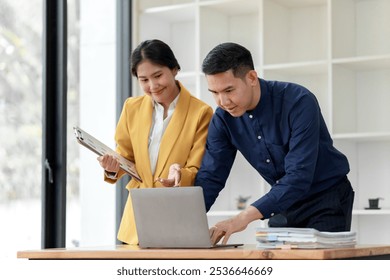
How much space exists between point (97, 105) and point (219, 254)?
2.68 metres

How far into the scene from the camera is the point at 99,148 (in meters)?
2.99

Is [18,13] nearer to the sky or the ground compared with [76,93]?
nearer to the sky

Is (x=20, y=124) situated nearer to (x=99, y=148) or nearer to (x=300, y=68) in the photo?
(x=99, y=148)

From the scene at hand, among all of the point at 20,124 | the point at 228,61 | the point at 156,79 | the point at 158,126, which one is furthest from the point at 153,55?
the point at 20,124

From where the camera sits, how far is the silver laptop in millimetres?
2621

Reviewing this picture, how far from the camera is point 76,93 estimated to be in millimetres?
4699

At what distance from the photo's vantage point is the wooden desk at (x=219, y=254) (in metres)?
2.30

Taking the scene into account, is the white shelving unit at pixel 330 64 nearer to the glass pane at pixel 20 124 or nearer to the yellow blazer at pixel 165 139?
the glass pane at pixel 20 124

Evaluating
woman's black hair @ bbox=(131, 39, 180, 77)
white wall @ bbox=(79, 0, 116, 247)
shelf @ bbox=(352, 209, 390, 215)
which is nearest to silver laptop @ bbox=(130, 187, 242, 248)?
woman's black hair @ bbox=(131, 39, 180, 77)

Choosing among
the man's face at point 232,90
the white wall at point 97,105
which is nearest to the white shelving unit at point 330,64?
the white wall at point 97,105

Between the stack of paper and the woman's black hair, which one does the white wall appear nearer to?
the woman's black hair
